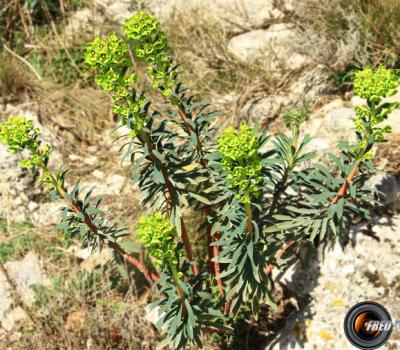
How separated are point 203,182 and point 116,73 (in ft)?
2.98

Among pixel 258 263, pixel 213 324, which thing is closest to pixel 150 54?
pixel 258 263

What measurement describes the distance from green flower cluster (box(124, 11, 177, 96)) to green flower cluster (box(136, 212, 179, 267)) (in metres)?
0.62

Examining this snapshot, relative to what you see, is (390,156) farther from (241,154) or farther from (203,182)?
(241,154)

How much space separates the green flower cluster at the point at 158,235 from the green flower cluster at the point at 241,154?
35cm

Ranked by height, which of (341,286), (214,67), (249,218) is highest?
(249,218)

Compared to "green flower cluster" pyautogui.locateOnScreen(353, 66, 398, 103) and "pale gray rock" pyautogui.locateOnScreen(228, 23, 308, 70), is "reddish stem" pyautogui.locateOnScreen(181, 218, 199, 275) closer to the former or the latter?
"green flower cluster" pyautogui.locateOnScreen(353, 66, 398, 103)

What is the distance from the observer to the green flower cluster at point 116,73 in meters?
1.94

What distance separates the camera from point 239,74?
14.9 ft

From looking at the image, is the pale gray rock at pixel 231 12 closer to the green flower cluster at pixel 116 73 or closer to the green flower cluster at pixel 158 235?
the green flower cluster at pixel 116 73

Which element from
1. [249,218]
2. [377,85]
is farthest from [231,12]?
[249,218]

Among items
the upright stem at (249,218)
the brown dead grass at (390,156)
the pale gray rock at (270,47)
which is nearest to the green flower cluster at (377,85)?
the upright stem at (249,218)

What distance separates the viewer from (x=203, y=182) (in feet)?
8.80

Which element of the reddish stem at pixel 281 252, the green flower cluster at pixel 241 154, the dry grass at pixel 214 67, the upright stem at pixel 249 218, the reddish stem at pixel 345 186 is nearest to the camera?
the green flower cluster at pixel 241 154

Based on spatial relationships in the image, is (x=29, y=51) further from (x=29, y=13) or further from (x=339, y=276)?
(x=339, y=276)
